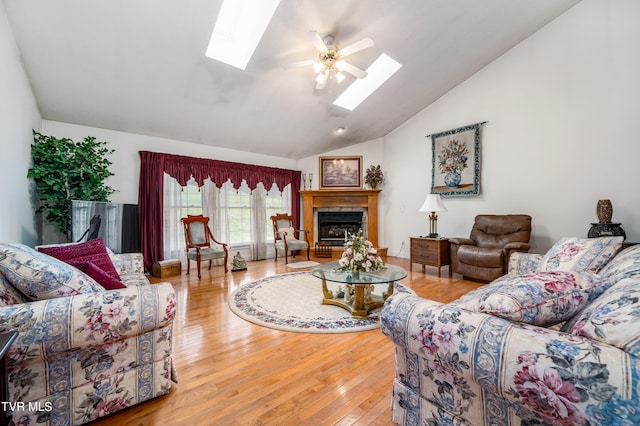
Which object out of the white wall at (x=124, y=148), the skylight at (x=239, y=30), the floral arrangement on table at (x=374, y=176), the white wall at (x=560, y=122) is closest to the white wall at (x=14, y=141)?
the white wall at (x=124, y=148)

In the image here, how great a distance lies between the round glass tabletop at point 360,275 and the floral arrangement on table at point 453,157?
2.85 meters

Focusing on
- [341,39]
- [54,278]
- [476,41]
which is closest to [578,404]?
[54,278]

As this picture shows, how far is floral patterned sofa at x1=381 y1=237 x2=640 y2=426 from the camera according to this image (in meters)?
0.66

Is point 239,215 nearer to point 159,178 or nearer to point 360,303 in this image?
point 159,178

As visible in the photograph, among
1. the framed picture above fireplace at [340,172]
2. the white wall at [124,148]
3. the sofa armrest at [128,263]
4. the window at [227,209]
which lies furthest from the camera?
the framed picture above fireplace at [340,172]

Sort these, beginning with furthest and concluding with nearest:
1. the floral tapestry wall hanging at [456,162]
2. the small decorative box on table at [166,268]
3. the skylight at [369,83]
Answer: the floral tapestry wall hanging at [456,162] → the small decorative box on table at [166,268] → the skylight at [369,83]

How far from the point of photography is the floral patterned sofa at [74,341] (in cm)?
114

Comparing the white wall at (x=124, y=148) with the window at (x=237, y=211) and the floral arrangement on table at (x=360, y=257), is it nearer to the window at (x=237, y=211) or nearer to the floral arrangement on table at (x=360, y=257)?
the window at (x=237, y=211)

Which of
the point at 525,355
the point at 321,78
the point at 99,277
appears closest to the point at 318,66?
the point at 321,78

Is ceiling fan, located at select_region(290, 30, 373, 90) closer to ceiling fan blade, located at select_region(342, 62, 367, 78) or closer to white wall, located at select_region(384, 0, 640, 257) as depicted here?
ceiling fan blade, located at select_region(342, 62, 367, 78)

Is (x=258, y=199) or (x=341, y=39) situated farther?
(x=258, y=199)

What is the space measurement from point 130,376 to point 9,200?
7.21 ft

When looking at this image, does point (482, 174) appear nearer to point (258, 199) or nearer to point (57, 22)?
point (258, 199)

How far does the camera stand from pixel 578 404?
2.18ft
